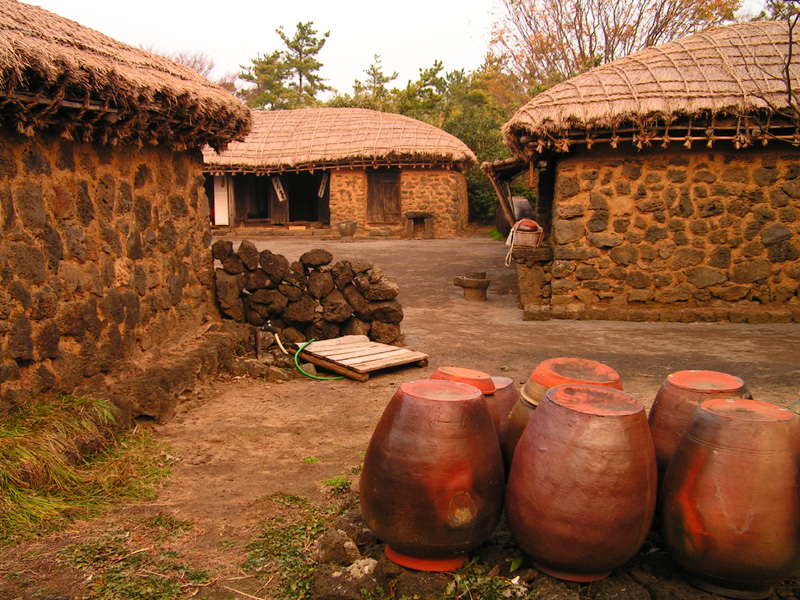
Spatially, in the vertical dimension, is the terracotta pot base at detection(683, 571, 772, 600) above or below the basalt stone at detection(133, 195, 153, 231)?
below

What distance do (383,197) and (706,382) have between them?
15.2 metres

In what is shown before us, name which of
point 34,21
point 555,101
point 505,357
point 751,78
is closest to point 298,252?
point 555,101

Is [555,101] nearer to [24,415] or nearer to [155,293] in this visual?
[155,293]

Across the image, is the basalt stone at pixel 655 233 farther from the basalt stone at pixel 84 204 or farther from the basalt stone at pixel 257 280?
the basalt stone at pixel 84 204

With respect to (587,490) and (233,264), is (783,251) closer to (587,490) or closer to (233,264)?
(233,264)

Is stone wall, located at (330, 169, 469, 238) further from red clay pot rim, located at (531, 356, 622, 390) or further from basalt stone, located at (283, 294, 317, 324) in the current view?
red clay pot rim, located at (531, 356, 622, 390)

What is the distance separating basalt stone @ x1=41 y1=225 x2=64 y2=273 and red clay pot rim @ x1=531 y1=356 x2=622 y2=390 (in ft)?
9.37

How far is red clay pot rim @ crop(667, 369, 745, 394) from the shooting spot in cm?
253

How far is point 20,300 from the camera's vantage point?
3.54m

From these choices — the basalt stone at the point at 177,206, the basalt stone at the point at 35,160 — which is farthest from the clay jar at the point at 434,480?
the basalt stone at the point at 177,206

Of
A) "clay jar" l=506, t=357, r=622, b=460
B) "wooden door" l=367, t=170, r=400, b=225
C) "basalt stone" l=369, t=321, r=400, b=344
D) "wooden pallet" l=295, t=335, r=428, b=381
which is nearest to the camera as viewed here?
"clay jar" l=506, t=357, r=622, b=460

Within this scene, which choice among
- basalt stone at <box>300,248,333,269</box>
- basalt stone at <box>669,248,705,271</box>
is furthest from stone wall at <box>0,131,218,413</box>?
basalt stone at <box>669,248,705,271</box>

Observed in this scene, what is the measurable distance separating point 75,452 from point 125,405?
2.16 feet

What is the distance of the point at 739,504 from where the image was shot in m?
2.05
